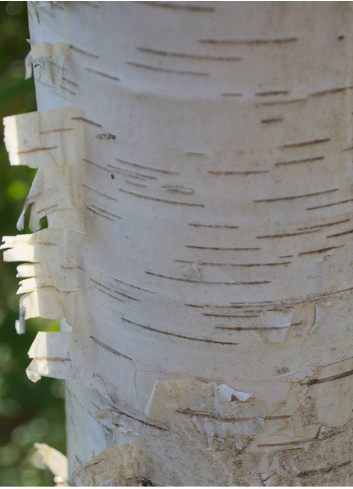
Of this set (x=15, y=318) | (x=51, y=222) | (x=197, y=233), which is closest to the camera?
(x=197, y=233)

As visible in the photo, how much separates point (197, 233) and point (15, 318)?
0.95m

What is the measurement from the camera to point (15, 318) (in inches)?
57.7

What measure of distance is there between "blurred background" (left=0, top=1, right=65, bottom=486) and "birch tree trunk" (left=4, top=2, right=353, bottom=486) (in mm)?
605

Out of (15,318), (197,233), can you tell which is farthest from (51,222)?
(15,318)

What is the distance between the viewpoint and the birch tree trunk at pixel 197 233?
54cm

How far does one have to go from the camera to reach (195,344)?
0.65 meters

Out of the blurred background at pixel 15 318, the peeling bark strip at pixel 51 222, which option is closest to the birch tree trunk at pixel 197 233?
the peeling bark strip at pixel 51 222

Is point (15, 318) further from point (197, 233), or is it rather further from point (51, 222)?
point (197, 233)

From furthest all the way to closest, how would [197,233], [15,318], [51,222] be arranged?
[15,318] < [51,222] < [197,233]

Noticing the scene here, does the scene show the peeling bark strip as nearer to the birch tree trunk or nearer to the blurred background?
the birch tree trunk

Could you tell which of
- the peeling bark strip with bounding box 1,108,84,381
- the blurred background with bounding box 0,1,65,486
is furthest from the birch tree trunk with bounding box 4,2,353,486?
the blurred background with bounding box 0,1,65,486

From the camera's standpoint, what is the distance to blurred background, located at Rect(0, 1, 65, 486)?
4.26 feet

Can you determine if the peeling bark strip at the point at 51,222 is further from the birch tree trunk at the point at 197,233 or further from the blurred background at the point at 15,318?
the blurred background at the point at 15,318

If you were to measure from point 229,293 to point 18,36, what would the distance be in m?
0.96
